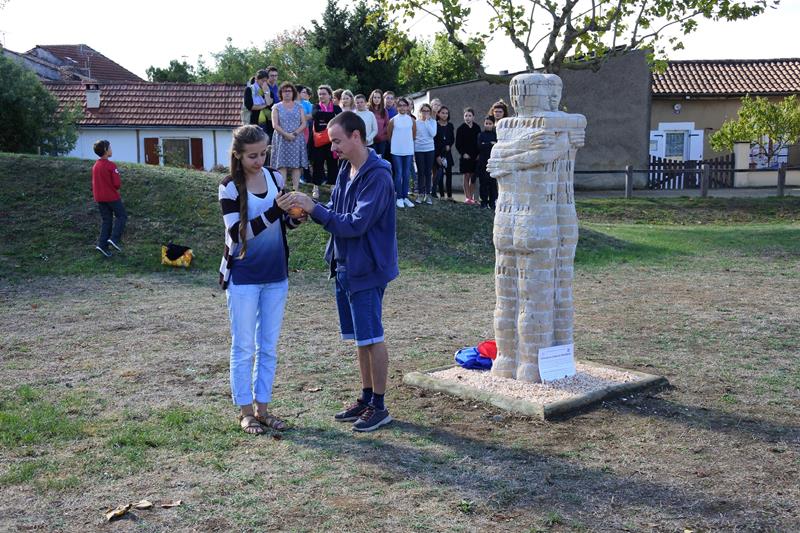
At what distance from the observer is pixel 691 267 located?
46.4 feet

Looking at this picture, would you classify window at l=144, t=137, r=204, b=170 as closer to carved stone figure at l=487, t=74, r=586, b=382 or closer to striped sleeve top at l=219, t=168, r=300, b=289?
carved stone figure at l=487, t=74, r=586, b=382

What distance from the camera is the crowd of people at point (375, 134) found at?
48.0 ft

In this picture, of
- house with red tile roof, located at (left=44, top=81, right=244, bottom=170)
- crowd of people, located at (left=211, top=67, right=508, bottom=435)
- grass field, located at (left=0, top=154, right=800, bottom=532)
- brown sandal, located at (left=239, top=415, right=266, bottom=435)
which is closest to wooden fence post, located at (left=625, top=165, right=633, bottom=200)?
grass field, located at (left=0, top=154, right=800, bottom=532)

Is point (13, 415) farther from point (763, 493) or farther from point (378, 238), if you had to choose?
point (763, 493)

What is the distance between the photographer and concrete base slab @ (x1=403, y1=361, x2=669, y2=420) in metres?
6.32

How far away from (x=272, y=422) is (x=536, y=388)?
2.06 metres

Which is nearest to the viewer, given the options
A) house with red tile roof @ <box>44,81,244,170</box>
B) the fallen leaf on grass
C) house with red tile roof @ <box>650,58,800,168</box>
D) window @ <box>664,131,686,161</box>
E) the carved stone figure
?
the fallen leaf on grass

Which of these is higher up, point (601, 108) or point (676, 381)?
point (601, 108)

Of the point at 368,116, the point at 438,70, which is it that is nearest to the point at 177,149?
the point at 438,70

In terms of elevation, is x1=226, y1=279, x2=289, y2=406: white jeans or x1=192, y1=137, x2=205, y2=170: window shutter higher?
x1=192, y1=137, x2=205, y2=170: window shutter

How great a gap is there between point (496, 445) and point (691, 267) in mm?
9463

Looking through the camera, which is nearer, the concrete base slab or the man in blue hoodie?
Result: the man in blue hoodie

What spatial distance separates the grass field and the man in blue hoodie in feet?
2.28

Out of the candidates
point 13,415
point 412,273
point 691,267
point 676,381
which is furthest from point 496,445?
point 691,267
